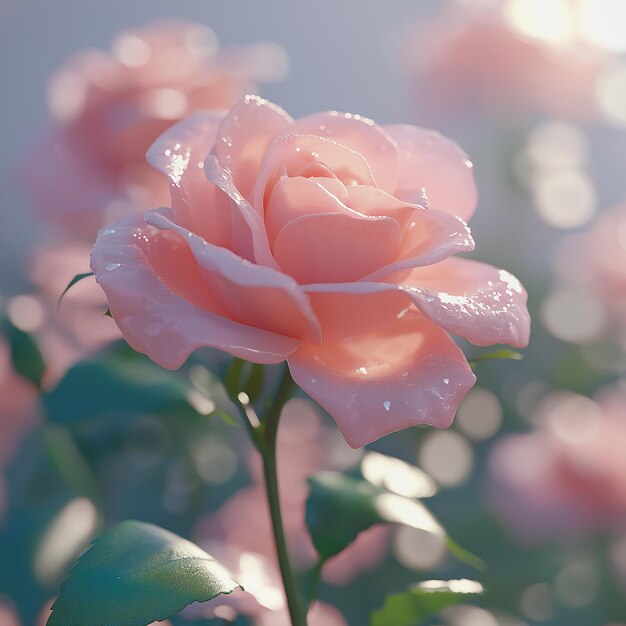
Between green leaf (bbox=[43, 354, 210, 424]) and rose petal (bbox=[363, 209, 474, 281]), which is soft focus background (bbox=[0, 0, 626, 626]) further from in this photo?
rose petal (bbox=[363, 209, 474, 281])

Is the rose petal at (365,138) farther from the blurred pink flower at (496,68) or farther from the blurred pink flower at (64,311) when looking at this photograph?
the blurred pink flower at (496,68)

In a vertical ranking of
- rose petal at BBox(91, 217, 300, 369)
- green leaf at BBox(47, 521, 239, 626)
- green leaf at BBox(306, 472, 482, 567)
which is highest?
rose petal at BBox(91, 217, 300, 369)

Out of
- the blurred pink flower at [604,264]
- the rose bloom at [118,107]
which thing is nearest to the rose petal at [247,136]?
the rose bloom at [118,107]

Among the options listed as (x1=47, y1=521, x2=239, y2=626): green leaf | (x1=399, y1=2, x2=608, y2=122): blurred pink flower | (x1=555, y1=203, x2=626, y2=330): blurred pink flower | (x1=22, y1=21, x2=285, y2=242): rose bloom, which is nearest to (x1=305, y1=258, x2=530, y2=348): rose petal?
(x1=47, y1=521, x2=239, y2=626): green leaf

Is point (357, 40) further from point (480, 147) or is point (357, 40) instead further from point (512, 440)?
point (512, 440)

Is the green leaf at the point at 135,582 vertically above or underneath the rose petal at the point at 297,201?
underneath

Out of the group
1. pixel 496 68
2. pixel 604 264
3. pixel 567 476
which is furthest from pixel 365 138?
pixel 496 68
